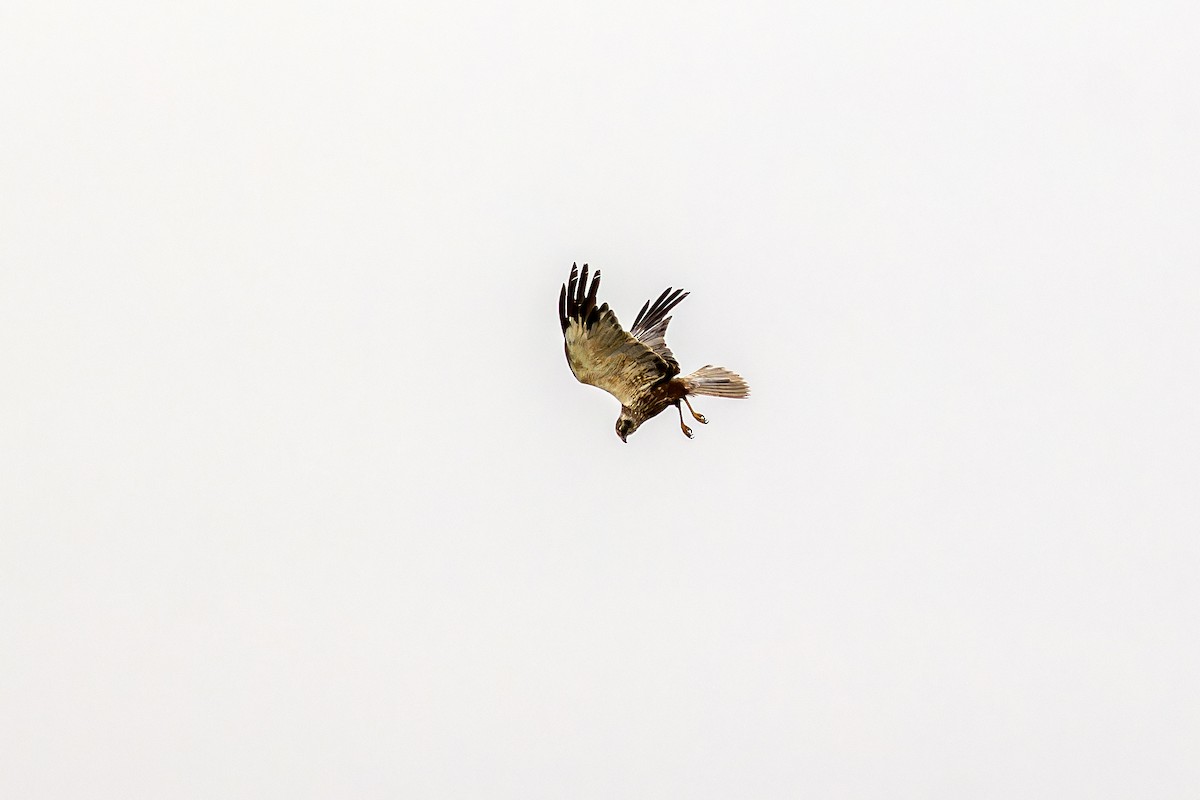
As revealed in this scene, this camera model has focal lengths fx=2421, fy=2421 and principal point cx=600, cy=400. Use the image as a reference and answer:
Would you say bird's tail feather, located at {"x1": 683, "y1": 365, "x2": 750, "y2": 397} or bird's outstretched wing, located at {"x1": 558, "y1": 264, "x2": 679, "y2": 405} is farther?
bird's tail feather, located at {"x1": 683, "y1": 365, "x2": 750, "y2": 397}

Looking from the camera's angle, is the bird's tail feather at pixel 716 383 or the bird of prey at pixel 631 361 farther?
the bird's tail feather at pixel 716 383

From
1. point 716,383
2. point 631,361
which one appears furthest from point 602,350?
point 716,383

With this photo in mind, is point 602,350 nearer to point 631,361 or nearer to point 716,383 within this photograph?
point 631,361

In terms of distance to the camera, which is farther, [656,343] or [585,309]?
[656,343]

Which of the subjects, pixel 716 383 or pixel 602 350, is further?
pixel 716 383
